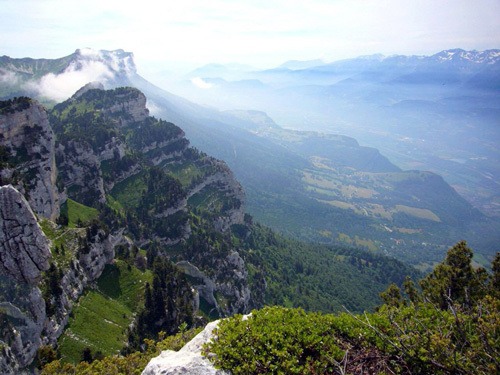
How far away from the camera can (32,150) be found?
87.7 meters

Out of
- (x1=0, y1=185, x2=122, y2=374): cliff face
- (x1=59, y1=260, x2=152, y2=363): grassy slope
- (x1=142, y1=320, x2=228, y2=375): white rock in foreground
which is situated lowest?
(x1=59, y1=260, x2=152, y2=363): grassy slope

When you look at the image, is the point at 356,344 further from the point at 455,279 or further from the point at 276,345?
the point at 455,279

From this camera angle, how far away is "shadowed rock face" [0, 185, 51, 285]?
173 ft

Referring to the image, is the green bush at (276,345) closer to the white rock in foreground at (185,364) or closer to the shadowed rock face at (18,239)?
the white rock in foreground at (185,364)

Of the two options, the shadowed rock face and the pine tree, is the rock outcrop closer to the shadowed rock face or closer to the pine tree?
the shadowed rock face

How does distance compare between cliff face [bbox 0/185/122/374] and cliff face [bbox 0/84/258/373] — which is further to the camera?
cliff face [bbox 0/84/258/373]

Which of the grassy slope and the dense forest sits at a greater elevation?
the dense forest

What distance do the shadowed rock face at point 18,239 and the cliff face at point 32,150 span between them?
2558cm

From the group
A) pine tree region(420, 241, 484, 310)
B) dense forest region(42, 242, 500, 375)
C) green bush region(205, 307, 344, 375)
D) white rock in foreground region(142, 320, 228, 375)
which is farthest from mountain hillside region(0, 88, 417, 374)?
pine tree region(420, 241, 484, 310)

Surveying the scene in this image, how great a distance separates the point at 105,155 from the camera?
135000 mm

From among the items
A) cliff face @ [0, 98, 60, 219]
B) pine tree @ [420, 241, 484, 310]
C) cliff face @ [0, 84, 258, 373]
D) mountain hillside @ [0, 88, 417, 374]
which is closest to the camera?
pine tree @ [420, 241, 484, 310]

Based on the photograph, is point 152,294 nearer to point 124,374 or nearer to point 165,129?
point 124,374

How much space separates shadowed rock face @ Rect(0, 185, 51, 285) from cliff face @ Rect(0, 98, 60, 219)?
83.9ft

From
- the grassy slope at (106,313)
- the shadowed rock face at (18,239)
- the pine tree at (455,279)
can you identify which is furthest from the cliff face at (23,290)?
the pine tree at (455,279)
